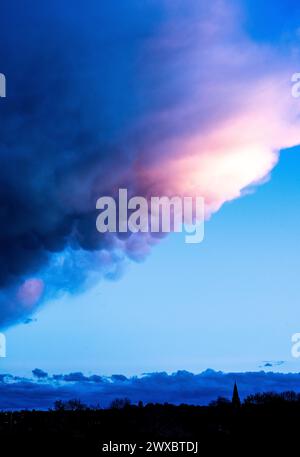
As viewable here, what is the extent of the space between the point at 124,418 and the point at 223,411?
25045 mm

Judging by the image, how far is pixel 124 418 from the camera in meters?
171

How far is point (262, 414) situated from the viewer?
153750 mm
